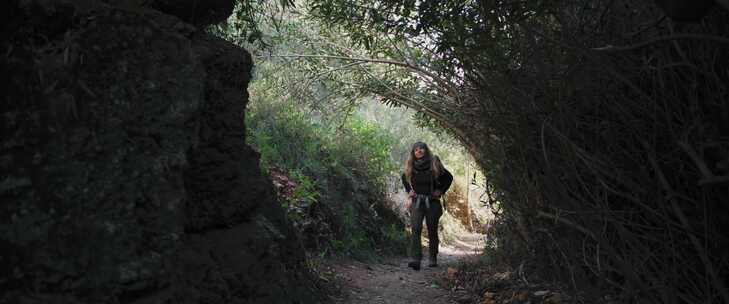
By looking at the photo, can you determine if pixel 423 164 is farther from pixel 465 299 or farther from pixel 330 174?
pixel 330 174

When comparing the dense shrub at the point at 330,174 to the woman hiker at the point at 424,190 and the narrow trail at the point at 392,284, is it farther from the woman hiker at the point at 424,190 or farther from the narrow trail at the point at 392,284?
the woman hiker at the point at 424,190

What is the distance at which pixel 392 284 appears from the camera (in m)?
6.62

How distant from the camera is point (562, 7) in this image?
296cm

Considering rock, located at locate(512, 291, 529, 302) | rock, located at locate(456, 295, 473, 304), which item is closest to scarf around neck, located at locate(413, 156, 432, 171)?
rock, located at locate(456, 295, 473, 304)

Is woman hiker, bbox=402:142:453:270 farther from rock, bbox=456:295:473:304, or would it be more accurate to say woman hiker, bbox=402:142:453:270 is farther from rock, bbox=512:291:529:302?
rock, bbox=512:291:529:302

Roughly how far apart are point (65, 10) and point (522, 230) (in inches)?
163

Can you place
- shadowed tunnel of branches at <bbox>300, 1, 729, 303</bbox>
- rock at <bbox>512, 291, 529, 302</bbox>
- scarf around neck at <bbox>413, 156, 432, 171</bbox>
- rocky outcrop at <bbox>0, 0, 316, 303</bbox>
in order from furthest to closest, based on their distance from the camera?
scarf around neck at <bbox>413, 156, 432, 171</bbox> < rock at <bbox>512, 291, 529, 302</bbox> < shadowed tunnel of branches at <bbox>300, 1, 729, 303</bbox> < rocky outcrop at <bbox>0, 0, 316, 303</bbox>

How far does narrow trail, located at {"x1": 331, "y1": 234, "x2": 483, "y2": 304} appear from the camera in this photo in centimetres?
572

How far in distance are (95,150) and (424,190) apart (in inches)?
253

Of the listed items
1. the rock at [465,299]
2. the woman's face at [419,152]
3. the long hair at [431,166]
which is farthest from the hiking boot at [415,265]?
the rock at [465,299]

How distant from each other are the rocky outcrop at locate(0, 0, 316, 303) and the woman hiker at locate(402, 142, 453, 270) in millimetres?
5680

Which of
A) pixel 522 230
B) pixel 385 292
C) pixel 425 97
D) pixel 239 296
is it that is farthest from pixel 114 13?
pixel 425 97

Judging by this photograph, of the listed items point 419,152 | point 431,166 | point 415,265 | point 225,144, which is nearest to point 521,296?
point 225,144

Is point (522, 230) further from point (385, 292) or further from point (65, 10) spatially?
point (65, 10)
